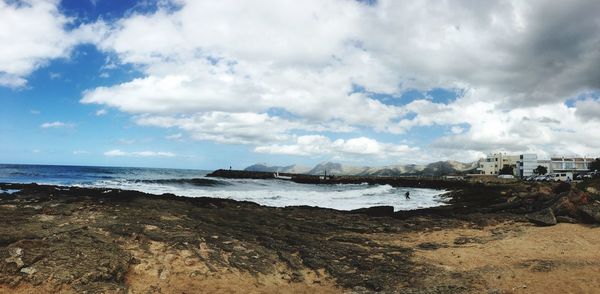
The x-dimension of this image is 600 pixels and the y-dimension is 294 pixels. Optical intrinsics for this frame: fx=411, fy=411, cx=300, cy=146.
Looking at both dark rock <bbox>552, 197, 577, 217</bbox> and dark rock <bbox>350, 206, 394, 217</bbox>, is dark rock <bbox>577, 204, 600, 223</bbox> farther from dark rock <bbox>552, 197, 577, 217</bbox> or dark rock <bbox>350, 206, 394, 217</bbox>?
dark rock <bbox>350, 206, 394, 217</bbox>

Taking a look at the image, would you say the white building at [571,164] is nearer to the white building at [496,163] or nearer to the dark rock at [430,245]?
the white building at [496,163]

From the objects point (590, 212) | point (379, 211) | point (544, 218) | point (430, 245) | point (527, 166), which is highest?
point (527, 166)

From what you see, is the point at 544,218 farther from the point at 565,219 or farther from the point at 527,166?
the point at 527,166

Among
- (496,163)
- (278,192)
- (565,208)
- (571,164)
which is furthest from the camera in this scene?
(496,163)

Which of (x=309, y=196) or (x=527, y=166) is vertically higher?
(x=527, y=166)

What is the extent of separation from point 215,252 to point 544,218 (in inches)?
481

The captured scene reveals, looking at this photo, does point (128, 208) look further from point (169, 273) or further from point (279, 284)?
point (279, 284)

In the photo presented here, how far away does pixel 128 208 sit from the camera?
→ 12.7 meters

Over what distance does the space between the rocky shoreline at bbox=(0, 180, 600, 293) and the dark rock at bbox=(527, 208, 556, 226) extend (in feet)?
1.83

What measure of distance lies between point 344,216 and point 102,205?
8.83 meters

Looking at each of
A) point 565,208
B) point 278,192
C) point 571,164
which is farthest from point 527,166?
point 565,208

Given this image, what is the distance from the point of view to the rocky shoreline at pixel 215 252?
7867 mm

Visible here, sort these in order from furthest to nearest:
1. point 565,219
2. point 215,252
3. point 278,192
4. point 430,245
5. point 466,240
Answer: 1. point 278,192
2. point 565,219
3. point 466,240
4. point 430,245
5. point 215,252

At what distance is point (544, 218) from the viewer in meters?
15.1
